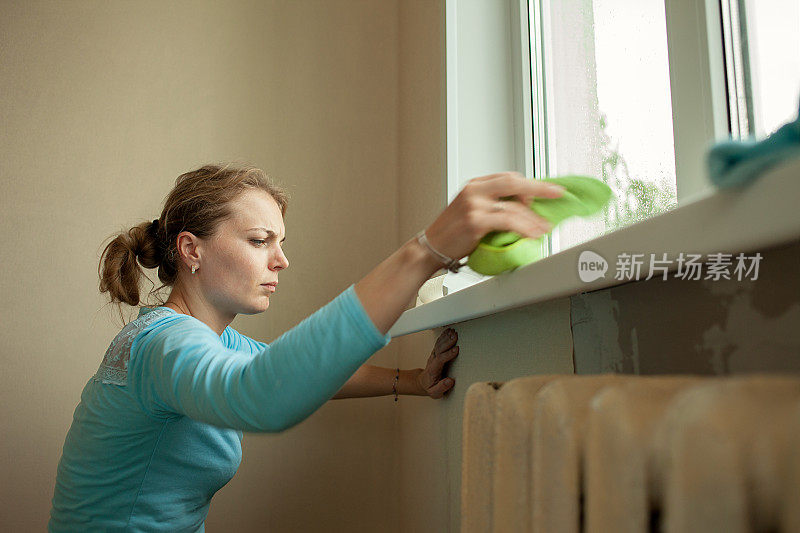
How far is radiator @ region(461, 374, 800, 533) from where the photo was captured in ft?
0.93

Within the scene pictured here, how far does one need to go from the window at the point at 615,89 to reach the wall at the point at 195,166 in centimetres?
53

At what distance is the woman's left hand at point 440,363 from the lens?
1.02 m

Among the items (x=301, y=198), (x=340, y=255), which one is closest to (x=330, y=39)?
(x=301, y=198)

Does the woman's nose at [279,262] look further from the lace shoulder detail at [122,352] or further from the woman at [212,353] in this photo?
the lace shoulder detail at [122,352]

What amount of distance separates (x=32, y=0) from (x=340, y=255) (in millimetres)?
1089

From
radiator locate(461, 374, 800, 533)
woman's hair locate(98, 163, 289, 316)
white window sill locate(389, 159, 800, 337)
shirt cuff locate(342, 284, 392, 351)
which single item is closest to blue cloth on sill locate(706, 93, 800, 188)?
white window sill locate(389, 159, 800, 337)

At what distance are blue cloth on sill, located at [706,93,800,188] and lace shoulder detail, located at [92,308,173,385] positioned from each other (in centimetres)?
78

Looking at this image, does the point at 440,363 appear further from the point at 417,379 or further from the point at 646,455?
the point at 646,455

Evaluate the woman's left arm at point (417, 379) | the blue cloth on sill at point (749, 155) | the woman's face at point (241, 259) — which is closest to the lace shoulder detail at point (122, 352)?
the woman's face at point (241, 259)

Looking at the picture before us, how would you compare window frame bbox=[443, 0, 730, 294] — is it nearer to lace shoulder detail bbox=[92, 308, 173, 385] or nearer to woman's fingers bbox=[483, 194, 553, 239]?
woman's fingers bbox=[483, 194, 553, 239]

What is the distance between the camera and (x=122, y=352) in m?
0.91

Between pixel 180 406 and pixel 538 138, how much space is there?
0.85 meters

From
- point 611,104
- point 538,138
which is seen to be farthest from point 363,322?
point 538,138

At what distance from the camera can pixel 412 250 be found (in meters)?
0.66
